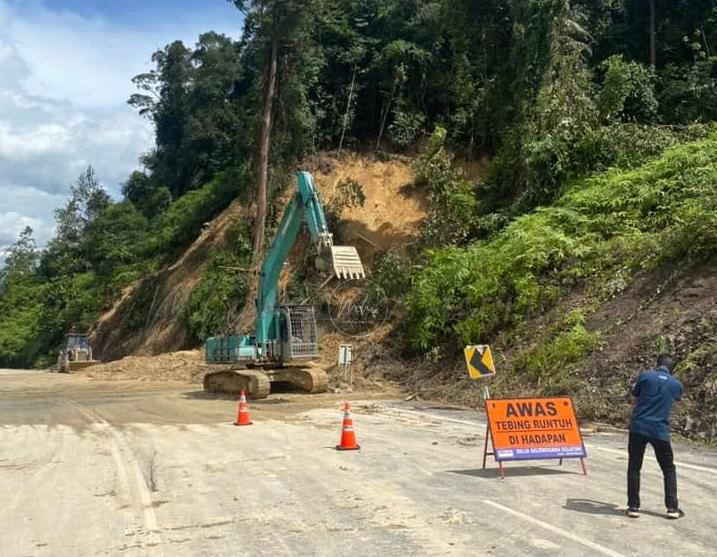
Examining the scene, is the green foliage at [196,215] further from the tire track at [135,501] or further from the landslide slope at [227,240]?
the tire track at [135,501]

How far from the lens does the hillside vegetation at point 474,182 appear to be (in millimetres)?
19219

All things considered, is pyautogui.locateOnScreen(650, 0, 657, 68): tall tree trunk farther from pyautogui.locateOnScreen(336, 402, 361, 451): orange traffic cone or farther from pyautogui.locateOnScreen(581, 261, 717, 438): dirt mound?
pyautogui.locateOnScreen(336, 402, 361, 451): orange traffic cone

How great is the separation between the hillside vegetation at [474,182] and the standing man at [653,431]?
577 cm

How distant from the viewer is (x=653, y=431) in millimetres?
7523

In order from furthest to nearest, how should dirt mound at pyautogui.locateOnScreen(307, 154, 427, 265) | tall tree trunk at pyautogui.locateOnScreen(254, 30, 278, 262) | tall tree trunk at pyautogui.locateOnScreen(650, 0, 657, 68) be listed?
tall tree trunk at pyautogui.locateOnScreen(650, 0, 657, 68) < tall tree trunk at pyautogui.locateOnScreen(254, 30, 278, 262) < dirt mound at pyautogui.locateOnScreen(307, 154, 427, 265)

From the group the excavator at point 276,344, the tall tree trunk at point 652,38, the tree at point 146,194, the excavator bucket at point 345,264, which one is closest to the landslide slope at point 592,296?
the excavator at point 276,344

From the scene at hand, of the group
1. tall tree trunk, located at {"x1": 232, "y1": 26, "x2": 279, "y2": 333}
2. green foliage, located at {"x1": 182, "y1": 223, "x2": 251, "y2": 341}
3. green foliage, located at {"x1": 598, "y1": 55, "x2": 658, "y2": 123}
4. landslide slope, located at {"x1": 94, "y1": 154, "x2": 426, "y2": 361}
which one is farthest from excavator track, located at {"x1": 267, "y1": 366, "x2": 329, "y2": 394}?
green foliage, located at {"x1": 598, "y1": 55, "x2": 658, "y2": 123}

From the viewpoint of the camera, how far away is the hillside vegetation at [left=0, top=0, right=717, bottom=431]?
19.2 m

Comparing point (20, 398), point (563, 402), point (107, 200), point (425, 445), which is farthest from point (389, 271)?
point (107, 200)

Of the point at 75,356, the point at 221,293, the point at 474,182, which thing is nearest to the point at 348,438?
the point at 474,182

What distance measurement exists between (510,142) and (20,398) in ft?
68.6

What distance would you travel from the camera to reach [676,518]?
725cm

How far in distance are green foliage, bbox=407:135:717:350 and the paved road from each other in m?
7.25

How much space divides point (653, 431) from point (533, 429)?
248 cm
